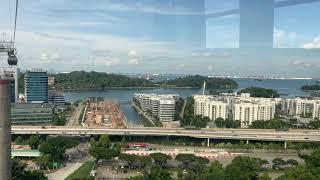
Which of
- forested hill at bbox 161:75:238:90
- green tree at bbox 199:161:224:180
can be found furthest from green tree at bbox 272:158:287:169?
forested hill at bbox 161:75:238:90

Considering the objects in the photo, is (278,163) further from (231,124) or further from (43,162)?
(231,124)

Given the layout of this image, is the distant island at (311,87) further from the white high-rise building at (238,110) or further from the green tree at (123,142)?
the green tree at (123,142)

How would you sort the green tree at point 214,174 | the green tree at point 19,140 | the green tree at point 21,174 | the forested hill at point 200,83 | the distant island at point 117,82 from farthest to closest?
the distant island at point 117,82 → the forested hill at point 200,83 → the green tree at point 19,140 → the green tree at point 214,174 → the green tree at point 21,174

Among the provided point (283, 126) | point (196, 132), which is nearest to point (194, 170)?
point (196, 132)

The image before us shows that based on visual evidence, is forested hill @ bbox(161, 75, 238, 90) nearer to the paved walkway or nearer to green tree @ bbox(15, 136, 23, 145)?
green tree @ bbox(15, 136, 23, 145)

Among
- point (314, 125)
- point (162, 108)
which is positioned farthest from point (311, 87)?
point (162, 108)

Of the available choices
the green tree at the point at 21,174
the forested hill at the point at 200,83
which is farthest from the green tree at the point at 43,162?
the forested hill at the point at 200,83
